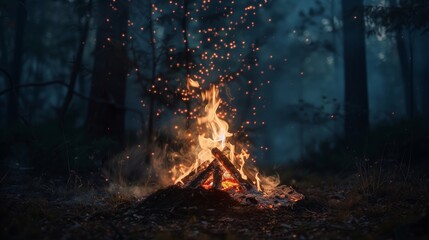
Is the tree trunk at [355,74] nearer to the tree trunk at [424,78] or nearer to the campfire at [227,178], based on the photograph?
the tree trunk at [424,78]

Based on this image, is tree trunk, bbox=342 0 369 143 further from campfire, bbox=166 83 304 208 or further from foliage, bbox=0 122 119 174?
foliage, bbox=0 122 119 174

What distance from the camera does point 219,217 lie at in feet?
20.9

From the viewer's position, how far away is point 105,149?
11.6 m

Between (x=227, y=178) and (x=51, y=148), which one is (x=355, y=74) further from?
(x=51, y=148)

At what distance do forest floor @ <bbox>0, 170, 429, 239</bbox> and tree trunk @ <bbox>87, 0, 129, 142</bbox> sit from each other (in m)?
4.47

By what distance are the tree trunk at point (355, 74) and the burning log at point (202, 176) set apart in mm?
7827

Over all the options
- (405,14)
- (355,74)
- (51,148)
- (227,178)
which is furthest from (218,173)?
(355,74)

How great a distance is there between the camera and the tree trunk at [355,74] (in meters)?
14.4

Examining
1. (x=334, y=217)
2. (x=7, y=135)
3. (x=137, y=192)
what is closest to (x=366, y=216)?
(x=334, y=217)

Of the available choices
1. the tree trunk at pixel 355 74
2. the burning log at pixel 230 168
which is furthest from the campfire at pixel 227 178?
the tree trunk at pixel 355 74

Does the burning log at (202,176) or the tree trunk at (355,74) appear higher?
the tree trunk at (355,74)

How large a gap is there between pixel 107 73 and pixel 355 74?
909 cm

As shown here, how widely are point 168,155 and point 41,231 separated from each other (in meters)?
6.20

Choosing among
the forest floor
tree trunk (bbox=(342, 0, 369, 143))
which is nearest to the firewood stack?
the forest floor
